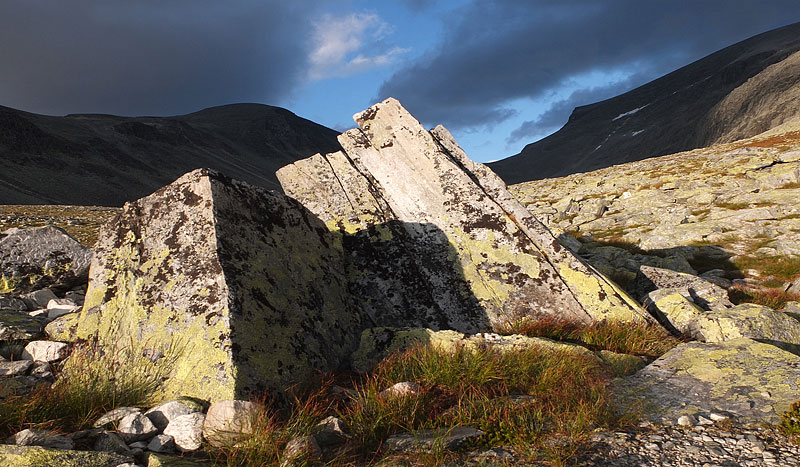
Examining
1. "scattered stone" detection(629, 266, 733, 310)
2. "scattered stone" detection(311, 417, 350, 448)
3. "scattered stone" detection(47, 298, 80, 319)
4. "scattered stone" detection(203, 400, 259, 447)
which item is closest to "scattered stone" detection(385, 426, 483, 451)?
"scattered stone" detection(311, 417, 350, 448)

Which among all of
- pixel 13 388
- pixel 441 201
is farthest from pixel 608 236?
pixel 13 388

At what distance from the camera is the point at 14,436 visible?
147 inches

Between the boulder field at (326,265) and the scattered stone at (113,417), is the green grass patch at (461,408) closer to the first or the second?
the boulder field at (326,265)

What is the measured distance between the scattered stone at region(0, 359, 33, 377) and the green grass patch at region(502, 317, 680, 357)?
7157 mm

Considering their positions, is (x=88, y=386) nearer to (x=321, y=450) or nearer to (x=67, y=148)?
(x=321, y=450)

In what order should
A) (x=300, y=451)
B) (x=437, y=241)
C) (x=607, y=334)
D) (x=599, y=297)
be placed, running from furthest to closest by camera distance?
(x=437, y=241) → (x=599, y=297) → (x=607, y=334) → (x=300, y=451)

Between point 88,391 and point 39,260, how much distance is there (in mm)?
8367

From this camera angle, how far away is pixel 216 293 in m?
5.72

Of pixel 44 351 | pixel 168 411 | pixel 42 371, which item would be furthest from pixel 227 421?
pixel 44 351

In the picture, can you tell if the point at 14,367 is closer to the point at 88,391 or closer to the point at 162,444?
the point at 88,391

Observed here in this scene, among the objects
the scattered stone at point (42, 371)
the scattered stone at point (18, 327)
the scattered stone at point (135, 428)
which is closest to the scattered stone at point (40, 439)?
the scattered stone at point (135, 428)

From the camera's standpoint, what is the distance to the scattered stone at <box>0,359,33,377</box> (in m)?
5.47

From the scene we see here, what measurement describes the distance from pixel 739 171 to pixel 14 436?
58262mm

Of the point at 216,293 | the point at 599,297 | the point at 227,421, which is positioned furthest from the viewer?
the point at 599,297
